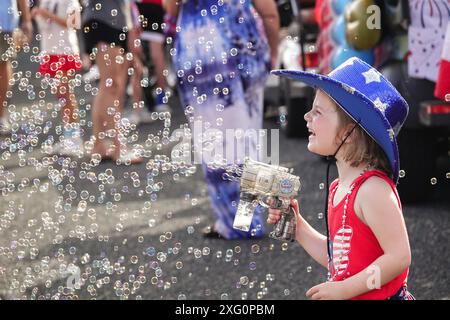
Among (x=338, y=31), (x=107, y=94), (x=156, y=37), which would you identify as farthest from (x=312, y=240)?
(x=156, y=37)

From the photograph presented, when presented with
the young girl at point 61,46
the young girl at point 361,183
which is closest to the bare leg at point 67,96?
the young girl at point 61,46

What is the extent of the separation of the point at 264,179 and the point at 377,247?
31cm

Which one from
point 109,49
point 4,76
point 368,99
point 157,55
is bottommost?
point 157,55

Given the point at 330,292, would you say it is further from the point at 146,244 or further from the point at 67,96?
the point at 67,96

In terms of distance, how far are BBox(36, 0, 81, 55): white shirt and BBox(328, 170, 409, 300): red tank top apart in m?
3.01

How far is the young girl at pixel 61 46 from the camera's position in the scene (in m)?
4.98

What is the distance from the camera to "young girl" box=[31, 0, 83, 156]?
4.98m

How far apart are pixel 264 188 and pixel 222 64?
2.22 metres

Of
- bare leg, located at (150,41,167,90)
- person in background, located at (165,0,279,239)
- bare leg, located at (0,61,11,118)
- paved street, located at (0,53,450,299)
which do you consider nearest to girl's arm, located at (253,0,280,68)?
person in background, located at (165,0,279,239)

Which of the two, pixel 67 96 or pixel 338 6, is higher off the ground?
pixel 338 6

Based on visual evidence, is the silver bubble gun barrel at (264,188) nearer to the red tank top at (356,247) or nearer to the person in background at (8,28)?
the red tank top at (356,247)

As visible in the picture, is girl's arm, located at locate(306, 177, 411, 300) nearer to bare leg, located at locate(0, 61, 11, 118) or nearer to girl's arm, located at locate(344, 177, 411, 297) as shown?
girl's arm, located at locate(344, 177, 411, 297)

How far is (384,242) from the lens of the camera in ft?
7.66

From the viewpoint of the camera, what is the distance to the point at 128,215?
17.9 ft
